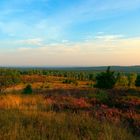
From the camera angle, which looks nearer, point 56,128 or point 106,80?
point 56,128

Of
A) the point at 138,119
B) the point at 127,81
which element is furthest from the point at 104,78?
the point at 127,81

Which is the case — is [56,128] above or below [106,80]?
below

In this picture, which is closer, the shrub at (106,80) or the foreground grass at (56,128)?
the foreground grass at (56,128)

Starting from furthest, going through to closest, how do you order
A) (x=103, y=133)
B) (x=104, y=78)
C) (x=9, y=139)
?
(x=104, y=78) → (x=103, y=133) → (x=9, y=139)

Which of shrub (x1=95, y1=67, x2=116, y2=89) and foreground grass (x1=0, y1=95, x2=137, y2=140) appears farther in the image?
shrub (x1=95, y1=67, x2=116, y2=89)

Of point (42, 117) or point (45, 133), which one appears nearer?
point (45, 133)

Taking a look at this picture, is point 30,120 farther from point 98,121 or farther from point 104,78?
point 104,78

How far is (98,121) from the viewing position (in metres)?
8.09

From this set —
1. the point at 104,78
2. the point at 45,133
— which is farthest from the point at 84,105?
the point at 104,78

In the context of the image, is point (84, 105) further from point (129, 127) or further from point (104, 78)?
point (104, 78)

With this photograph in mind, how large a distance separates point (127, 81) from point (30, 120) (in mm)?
66543

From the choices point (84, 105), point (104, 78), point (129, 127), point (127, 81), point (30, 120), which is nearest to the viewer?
point (129, 127)

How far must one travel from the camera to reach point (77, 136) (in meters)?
6.82

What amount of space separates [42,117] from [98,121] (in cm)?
177
